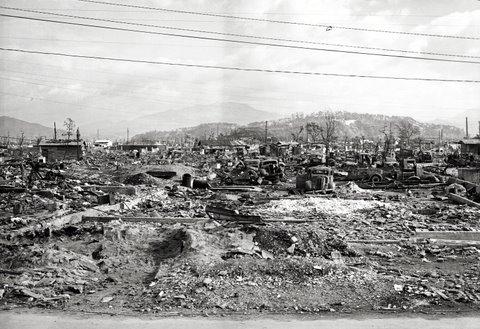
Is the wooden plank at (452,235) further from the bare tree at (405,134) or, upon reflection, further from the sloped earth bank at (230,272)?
the bare tree at (405,134)

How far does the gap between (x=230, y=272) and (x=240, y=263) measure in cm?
42

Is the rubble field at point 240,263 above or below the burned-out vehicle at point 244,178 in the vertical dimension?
below

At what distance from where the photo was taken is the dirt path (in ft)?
23.0

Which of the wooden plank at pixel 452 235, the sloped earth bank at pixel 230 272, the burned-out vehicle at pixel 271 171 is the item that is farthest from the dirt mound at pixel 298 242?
the burned-out vehicle at pixel 271 171

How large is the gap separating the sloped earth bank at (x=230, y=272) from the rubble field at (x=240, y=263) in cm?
2

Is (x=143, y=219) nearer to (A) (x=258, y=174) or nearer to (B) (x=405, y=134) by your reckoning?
(A) (x=258, y=174)

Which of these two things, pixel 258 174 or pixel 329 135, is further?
pixel 329 135

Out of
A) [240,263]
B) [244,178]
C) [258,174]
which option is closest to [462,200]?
[258,174]

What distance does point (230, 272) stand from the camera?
29.5ft

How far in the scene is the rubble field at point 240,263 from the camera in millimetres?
7984

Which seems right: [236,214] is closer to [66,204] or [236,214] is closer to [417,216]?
[417,216]

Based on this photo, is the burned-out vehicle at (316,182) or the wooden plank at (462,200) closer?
the wooden plank at (462,200)

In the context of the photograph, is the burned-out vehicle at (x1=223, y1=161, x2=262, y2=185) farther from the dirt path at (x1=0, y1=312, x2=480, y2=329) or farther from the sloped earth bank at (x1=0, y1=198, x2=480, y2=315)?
the dirt path at (x1=0, y1=312, x2=480, y2=329)

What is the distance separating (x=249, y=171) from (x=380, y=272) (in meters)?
20.6
